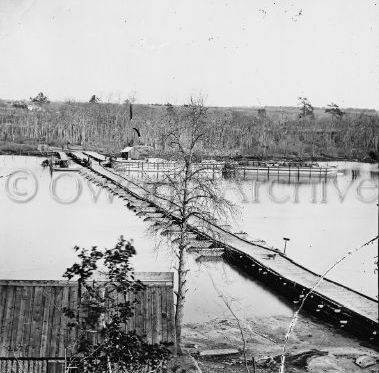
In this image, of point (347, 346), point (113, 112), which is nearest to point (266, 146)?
point (113, 112)

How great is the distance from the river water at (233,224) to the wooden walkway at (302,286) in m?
0.65

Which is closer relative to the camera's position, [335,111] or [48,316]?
[48,316]

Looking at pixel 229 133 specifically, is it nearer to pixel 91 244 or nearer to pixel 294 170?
pixel 294 170

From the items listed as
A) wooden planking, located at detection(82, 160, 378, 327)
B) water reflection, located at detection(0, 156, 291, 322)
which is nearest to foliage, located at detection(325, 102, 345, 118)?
water reflection, located at detection(0, 156, 291, 322)

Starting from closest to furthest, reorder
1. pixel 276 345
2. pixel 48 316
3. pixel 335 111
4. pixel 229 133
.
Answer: pixel 48 316 < pixel 276 345 < pixel 229 133 < pixel 335 111

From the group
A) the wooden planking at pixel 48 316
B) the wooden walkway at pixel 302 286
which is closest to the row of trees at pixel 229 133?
the wooden walkway at pixel 302 286

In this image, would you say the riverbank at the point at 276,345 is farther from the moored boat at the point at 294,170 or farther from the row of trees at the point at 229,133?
the row of trees at the point at 229,133

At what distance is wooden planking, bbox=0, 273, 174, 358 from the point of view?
10.5 m

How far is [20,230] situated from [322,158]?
224 ft

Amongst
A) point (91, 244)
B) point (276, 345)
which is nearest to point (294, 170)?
point (91, 244)

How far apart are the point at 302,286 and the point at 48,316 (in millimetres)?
11759

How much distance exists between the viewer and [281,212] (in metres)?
41.0

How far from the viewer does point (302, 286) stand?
20.5m

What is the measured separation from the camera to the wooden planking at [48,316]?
34.4 ft
